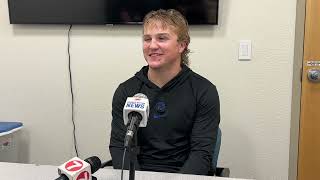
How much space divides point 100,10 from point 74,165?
4.85 ft

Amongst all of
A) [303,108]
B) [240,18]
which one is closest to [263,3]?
[240,18]

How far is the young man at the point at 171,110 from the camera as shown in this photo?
1627mm

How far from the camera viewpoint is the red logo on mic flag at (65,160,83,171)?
39.0 inches

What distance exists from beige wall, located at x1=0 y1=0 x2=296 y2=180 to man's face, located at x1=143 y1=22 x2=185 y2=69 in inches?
26.7

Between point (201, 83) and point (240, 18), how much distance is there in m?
0.73

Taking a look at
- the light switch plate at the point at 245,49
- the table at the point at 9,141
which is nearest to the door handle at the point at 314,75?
the light switch plate at the point at 245,49

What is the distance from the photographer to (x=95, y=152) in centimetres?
251

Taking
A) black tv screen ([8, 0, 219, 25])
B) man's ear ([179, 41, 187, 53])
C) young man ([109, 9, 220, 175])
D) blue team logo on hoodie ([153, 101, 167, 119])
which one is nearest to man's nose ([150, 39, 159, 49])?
young man ([109, 9, 220, 175])

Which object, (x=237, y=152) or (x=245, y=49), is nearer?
(x=245, y=49)

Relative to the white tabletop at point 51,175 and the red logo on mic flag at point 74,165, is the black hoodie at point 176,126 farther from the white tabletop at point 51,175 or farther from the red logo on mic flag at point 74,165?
the red logo on mic flag at point 74,165

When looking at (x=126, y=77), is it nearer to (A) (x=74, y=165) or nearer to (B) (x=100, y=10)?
(B) (x=100, y=10)

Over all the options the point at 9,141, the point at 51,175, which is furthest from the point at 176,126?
the point at 9,141

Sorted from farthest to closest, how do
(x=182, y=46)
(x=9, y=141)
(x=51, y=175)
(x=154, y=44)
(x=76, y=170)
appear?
(x=9, y=141) → (x=182, y=46) → (x=154, y=44) → (x=51, y=175) → (x=76, y=170)

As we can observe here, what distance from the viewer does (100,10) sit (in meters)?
2.30
